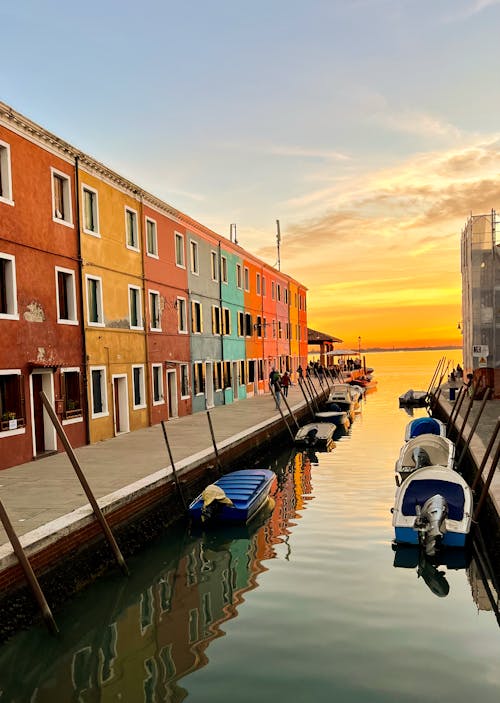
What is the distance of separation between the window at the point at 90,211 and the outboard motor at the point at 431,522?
13832 mm

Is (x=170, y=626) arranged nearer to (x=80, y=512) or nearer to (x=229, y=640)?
(x=229, y=640)

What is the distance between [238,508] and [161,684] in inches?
270

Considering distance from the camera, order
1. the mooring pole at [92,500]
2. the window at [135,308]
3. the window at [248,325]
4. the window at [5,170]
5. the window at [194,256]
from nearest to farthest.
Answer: the mooring pole at [92,500], the window at [5,170], the window at [135,308], the window at [194,256], the window at [248,325]

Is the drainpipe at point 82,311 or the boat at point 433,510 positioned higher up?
the drainpipe at point 82,311

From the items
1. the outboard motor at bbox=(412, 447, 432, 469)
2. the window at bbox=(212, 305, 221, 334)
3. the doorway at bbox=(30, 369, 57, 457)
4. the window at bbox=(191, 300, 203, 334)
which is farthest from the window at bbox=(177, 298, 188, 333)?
the outboard motor at bbox=(412, 447, 432, 469)

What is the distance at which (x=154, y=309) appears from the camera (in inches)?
1036

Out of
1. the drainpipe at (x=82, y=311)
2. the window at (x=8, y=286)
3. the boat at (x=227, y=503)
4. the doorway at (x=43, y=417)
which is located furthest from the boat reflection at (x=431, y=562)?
the window at (x=8, y=286)

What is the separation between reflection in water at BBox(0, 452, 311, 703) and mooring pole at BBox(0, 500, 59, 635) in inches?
10.1

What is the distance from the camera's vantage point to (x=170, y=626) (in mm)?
9430

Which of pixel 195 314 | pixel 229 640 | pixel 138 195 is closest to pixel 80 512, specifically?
pixel 229 640

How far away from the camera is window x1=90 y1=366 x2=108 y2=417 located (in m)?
20.7

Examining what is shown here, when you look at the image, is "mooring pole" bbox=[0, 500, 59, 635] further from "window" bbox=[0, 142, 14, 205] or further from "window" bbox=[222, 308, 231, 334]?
"window" bbox=[222, 308, 231, 334]

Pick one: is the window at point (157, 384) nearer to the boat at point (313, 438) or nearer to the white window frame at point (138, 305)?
the white window frame at point (138, 305)

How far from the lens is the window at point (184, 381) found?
29.1m
